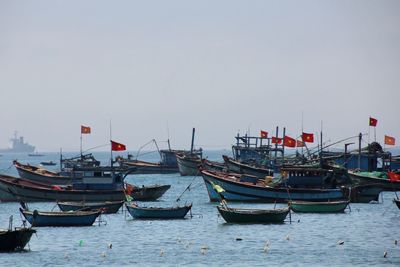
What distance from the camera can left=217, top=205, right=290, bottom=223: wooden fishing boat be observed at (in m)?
81.6

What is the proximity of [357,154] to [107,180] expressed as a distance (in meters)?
44.5

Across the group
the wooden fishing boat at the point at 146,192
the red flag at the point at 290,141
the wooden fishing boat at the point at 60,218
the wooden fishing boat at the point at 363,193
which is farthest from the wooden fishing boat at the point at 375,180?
the wooden fishing boat at the point at 60,218

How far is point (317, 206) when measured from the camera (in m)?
91.6

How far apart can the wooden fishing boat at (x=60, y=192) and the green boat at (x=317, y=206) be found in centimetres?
1739

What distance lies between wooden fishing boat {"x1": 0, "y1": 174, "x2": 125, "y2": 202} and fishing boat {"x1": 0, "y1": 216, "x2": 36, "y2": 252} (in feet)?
108

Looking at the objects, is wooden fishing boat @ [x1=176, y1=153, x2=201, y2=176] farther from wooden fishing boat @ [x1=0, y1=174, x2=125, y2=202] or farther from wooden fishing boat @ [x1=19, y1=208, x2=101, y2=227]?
wooden fishing boat @ [x1=19, y1=208, x2=101, y2=227]

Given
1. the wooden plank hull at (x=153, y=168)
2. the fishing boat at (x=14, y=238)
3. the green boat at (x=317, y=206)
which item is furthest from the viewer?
the wooden plank hull at (x=153, y=168)

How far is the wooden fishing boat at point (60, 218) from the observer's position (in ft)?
259

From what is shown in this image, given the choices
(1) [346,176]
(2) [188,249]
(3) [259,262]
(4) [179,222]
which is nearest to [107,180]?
(4) [179,222]

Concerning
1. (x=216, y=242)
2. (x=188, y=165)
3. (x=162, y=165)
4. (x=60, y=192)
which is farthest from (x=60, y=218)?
(x=162, y=165)

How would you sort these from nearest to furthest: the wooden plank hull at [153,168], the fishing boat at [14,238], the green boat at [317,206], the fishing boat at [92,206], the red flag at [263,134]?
1. the fishing boat at [14,238]
2. the fishing boat at [92,206]
3. the green boat at [317,206]
4. the red flag at [263,134]
5. the wooden plank hull at [153,168]

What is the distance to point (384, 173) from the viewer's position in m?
124

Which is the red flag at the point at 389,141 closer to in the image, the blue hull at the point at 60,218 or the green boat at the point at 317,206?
the green boat at the point at 317,206

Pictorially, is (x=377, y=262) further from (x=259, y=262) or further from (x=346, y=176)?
(x=346, y=176)
